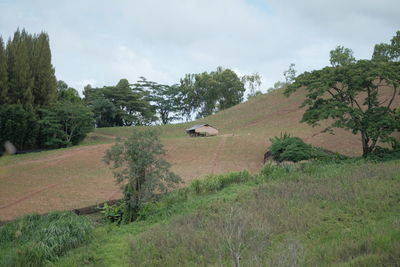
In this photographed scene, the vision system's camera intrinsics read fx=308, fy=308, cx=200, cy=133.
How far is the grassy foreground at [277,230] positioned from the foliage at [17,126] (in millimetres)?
22490

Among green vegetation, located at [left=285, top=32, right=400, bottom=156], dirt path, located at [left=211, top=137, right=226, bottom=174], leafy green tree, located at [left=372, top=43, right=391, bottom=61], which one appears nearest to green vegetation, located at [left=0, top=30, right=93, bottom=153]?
dirt path, located at [left=211, top=137, right=226, bottom=174]

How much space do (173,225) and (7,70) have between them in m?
31.2

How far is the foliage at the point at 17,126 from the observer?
87.9ft

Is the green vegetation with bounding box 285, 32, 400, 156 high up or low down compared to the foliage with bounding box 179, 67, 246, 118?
down

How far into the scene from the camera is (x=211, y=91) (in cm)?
5650

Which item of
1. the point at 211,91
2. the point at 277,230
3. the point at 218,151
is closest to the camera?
the point at 277,230

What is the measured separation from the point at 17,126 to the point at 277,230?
27.6 metres

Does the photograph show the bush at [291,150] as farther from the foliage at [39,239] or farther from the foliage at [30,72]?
the foliage at [30,72]

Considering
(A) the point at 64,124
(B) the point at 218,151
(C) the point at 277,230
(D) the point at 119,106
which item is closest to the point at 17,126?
(A) the point at 64,124

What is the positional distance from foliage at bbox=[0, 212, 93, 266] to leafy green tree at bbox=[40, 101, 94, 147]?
69.1 feet

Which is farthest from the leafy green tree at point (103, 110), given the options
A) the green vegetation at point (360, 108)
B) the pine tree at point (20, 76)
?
the green vegetation at point (360, 108)

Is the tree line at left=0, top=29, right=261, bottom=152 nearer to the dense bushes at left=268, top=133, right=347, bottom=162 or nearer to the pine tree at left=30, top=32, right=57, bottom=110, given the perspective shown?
the pine tree at left=30, top=32, right=57, bottom=110

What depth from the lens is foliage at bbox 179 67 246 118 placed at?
55.9 m

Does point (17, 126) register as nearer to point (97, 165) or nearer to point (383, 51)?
point (97, 165)
